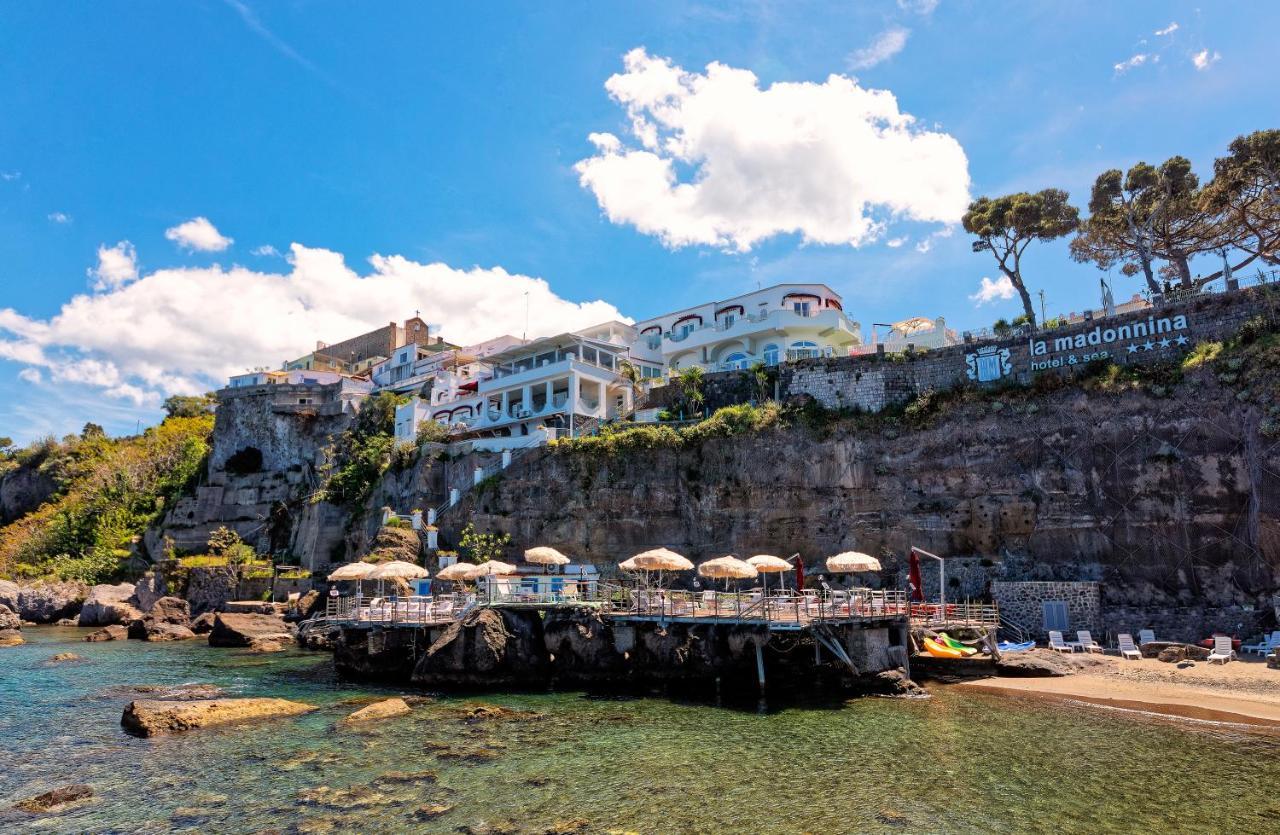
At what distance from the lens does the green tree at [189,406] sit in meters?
83.8

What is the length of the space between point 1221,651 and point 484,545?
3222 cm

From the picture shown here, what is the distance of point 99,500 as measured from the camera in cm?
6700

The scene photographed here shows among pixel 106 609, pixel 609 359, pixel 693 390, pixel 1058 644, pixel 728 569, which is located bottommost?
Result: pixel 1058 644

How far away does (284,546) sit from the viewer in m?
60.5

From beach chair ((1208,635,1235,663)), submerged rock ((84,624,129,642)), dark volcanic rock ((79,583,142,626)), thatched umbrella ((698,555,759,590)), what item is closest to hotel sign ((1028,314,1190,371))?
beach chair ((1208,635,1235,663))

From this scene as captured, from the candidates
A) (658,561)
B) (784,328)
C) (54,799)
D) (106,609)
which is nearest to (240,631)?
(106,609)

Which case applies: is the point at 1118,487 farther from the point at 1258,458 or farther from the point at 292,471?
the point at 292,471

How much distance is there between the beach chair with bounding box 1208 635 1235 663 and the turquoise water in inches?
300

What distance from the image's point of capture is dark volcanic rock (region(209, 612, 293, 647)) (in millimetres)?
37406

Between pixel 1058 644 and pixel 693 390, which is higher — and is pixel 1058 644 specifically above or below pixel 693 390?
below

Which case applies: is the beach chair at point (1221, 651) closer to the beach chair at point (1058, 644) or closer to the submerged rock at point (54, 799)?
the beach chair at point (1058, 644)

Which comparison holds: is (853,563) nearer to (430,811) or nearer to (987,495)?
(987,495)

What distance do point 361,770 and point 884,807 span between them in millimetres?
10427

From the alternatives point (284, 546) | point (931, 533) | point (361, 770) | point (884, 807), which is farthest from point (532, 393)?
point (884, 807)
